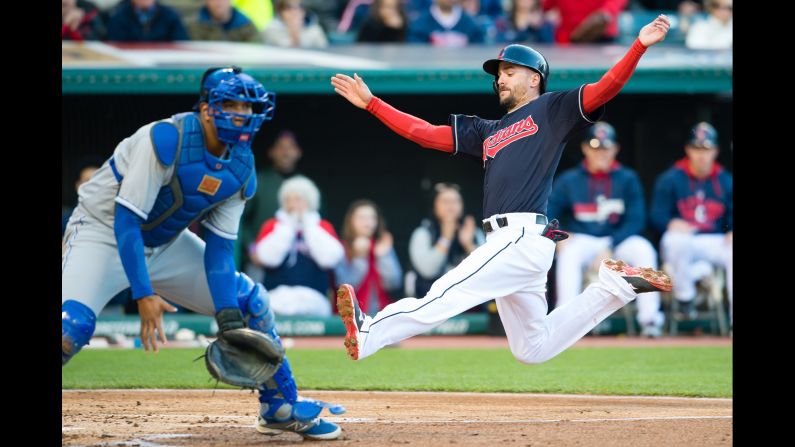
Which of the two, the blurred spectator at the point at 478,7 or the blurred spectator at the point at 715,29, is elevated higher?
the blurred spectator at the point at 478,7

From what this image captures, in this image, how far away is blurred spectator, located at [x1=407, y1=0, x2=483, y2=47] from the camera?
10.6 m

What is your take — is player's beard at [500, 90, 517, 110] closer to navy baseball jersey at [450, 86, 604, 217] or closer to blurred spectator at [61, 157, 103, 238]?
navy baseball jersey at [450, 86, 604, 217]

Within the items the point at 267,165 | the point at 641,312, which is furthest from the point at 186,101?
the point at 641,312

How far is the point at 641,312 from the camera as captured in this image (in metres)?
9.20

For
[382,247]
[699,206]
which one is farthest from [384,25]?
[699,206]

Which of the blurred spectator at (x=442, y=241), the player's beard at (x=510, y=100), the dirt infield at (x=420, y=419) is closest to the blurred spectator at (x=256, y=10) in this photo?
the blurred spectator at (x=442, y=241)

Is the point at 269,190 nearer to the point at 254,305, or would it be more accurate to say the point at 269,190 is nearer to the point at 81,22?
the point at 81,22

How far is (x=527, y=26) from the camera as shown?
1090 centimetres

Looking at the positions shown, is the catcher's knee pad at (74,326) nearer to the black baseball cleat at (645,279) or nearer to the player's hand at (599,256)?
the black baseball cleat at (645,279)

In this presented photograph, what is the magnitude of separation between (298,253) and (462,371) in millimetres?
2694

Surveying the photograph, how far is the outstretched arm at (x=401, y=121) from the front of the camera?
519 cm

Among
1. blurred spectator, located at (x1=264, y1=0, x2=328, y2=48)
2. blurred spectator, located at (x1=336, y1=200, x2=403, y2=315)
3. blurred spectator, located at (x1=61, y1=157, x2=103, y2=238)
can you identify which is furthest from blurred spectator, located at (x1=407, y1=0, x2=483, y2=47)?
blurred spectator, located at (x1=61, y1=157, x2=103, y2=238)

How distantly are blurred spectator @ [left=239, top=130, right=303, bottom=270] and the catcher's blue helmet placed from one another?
5.47 meters

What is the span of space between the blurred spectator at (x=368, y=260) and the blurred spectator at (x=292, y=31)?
1.68 meters
